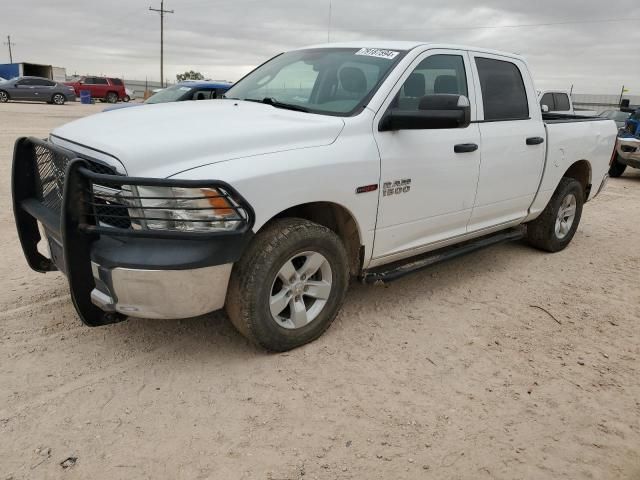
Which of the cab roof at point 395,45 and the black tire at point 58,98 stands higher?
the cab roof at point 395,45

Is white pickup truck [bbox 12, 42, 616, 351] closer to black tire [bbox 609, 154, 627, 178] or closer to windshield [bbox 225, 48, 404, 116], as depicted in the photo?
windshield [bbox 225, 48, 404, 116]

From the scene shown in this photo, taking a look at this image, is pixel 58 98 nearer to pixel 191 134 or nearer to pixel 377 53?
pixel 377 53

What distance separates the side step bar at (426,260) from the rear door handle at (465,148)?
0.84 metres

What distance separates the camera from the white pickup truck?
8.84ft

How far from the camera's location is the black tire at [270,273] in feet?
9.76

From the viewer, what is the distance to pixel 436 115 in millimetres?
3254

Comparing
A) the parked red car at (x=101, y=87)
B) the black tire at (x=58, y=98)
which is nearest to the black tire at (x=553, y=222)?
the black tire at (x=58, y=98)

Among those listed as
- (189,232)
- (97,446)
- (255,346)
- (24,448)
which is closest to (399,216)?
(255,346)

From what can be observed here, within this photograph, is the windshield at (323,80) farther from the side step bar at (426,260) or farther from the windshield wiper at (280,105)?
the side step bar at (426,260)

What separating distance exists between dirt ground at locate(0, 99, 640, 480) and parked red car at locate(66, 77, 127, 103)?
115 feet

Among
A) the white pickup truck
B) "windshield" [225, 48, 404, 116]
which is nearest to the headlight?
the white pickup truck

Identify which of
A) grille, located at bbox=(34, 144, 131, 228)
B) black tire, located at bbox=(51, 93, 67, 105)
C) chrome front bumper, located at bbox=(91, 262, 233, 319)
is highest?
grille, located at bbox=(34, 144, 131, 228)

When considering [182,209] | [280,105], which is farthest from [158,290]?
[280,105]

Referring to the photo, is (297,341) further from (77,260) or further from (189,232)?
(77,260)
